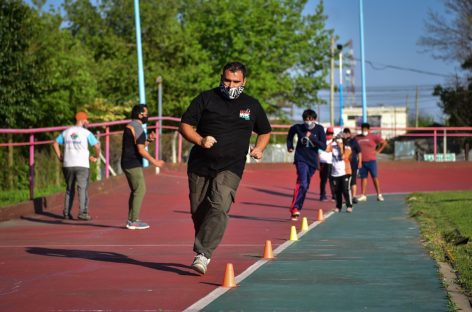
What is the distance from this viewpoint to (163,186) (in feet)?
79.7

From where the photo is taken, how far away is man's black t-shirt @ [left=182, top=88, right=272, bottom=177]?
938 centimetres

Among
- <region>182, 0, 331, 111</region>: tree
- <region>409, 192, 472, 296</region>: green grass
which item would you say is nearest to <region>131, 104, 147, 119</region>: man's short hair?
<region>409, 192, 472, 296</region>: green grass

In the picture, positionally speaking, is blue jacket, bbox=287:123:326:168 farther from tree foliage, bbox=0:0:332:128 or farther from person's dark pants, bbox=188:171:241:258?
tree foliage, bbox=0:0:332:128

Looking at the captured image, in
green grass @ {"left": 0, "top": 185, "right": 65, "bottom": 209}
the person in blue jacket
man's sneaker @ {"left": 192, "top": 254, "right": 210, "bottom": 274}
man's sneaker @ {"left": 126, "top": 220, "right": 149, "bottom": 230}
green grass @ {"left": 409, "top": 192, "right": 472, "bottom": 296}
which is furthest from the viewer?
green grass @ {"left": 0, "top": 185, "right": 65, "bottom": 209}

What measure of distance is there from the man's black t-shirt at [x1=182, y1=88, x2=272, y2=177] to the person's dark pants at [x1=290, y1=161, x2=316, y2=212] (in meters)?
6.76

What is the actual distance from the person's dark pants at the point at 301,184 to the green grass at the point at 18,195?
17.2 ft

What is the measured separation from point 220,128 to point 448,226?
5676mm

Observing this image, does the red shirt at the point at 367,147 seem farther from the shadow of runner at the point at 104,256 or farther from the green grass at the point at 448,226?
the shadow of runner at the point at 104,256

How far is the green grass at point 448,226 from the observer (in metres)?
9.90

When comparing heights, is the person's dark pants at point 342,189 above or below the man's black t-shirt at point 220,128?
below

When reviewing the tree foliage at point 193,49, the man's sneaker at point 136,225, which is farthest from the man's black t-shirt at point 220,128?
the tree foliage at point 193,49

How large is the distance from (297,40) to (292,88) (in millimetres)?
2975

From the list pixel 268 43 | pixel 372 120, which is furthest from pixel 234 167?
Result: pixel 372 120

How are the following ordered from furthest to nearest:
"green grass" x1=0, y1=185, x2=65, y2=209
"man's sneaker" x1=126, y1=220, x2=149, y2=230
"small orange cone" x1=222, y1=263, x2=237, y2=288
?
"green grass" x1=0, y1=185, x2=65, y2=209, "man's sneaker" x1=126, y1=220, x2=149, y2=230, "small orange cone" x1=222, y1=263, x2=237, y2=288
